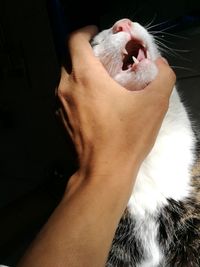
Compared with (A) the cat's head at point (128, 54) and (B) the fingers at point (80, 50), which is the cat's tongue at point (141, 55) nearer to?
(A) the cat's head at point (128, 54)

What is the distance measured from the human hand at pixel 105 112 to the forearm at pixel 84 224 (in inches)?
1.2

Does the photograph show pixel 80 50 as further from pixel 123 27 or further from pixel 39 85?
pixel 39 85

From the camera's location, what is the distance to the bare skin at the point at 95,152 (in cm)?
56

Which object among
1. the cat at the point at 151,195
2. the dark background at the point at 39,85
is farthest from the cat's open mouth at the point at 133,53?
the dark background at the point at 39,85

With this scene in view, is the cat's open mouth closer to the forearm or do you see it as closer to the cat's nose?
the cat's nose

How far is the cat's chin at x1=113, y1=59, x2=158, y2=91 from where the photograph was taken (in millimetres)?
741

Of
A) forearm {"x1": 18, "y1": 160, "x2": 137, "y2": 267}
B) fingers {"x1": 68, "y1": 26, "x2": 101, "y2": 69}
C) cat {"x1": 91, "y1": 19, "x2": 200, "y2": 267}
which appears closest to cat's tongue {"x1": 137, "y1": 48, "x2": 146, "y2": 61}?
cat {"x1": 91, "y1": 19, "x2": 200, "y2": 267}

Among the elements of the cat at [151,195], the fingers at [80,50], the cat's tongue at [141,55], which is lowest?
the cat at [151,195]

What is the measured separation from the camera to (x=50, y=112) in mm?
1623

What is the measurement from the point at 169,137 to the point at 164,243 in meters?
0.24

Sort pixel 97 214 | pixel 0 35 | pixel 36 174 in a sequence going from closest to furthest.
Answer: pixel 97 214 < pixel 0 35 < pixel 36 174

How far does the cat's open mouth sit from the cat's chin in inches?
0.9

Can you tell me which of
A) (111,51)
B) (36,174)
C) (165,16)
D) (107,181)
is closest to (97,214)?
(107,181)

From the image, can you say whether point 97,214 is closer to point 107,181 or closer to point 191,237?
point 107,181
